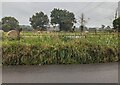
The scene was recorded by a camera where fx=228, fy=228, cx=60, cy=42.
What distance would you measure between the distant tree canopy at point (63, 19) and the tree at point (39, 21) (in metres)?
0.38

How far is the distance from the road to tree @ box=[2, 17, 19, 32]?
11.2 ft

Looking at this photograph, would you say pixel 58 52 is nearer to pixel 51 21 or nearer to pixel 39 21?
pixel 51 21

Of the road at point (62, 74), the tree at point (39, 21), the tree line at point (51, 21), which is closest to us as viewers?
the road at point (62, 74)

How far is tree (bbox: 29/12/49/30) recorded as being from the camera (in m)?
10.7

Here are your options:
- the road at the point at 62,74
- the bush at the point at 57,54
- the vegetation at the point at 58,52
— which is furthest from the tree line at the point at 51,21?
the road at the point at 62,74

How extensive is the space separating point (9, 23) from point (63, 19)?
2.90m

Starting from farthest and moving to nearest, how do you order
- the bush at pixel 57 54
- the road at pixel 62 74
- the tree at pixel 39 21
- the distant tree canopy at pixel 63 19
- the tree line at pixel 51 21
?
1. the distant tree canopy at pixel 63 19
2. the tree at pixel 39 21
3. the tree line at pixel 51 21
4. the bush at pixel 57 54
5. the road at pixel 62 74

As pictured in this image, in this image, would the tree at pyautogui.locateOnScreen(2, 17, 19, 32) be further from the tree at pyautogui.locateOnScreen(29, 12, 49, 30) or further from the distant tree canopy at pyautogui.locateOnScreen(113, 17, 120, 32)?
the distant tree canopy at pyautogui.locateOnScreen(113, 17, 120, 32)

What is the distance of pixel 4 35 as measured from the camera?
8883 millimetres

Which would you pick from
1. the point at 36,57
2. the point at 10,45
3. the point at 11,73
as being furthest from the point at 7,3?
the point at 11,73

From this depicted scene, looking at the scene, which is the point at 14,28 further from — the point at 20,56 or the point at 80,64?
the point at 80,64

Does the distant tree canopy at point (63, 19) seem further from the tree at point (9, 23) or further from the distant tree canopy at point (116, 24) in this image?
the distant tree canopy at point (116, 24)

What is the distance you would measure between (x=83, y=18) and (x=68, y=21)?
0.77m

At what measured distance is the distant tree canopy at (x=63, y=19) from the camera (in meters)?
10.9
